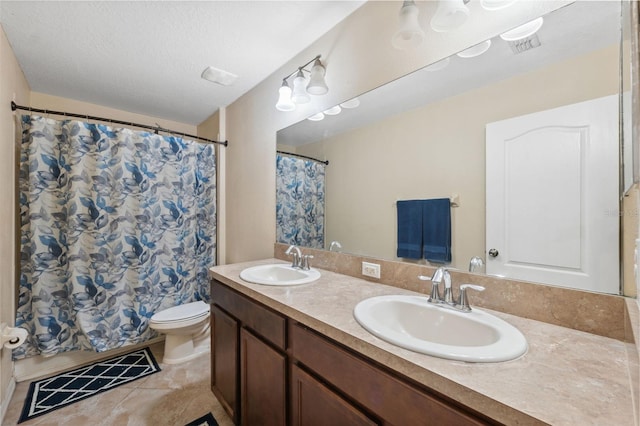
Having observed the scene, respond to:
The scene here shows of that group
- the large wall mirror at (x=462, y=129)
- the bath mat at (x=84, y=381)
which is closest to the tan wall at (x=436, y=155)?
the large wall mirror at (x=462, y=129)

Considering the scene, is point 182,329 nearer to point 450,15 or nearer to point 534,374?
point 534,374

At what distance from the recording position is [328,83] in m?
1.63

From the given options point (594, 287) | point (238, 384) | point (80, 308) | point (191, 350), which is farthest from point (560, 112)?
point (80, 308)

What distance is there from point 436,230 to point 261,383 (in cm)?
103

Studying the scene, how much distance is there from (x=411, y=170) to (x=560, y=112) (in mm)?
559

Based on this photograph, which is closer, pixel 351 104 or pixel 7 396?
pixel 351 104

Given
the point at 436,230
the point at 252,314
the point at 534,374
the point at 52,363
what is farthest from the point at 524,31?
the point at 52,363

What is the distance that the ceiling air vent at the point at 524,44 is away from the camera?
918 millimetres

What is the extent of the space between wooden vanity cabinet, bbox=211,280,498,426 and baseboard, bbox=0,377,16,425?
1.22 metres

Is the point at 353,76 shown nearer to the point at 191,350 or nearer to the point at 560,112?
the point at 560,112

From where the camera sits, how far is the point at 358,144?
5.08 ft

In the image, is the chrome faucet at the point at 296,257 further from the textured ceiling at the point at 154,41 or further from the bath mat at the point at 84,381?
the bath mat at the point at 84,381

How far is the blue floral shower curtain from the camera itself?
6.42 feet

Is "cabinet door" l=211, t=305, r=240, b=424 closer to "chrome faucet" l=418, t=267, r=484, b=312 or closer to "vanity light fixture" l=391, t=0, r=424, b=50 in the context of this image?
Result: "chrome faucet" l=418, t=267, r=484, b=312
